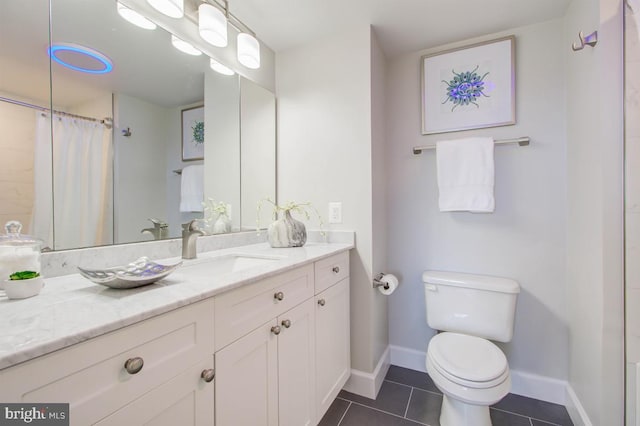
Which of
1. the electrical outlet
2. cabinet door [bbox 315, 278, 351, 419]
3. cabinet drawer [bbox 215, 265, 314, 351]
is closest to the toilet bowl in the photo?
cabinet door [bbox 315, 278, 351, 419]

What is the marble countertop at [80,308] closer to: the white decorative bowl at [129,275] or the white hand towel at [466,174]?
the white decorative bowl at [129,275]

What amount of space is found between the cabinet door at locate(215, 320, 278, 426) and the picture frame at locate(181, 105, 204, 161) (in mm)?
933

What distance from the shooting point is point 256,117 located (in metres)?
1.83

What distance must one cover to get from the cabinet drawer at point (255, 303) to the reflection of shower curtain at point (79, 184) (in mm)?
629

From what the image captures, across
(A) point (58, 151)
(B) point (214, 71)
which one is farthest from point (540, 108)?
(A) point (58, 151)

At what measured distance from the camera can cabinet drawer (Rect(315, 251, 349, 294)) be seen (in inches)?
52.1

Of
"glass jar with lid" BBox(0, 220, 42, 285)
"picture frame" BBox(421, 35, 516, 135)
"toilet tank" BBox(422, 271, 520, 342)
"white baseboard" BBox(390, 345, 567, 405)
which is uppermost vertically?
"picture frame" BBox(421, 35, 516, 135)

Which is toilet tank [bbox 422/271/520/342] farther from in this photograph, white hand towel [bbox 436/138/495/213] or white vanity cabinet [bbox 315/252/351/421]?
white vanity cabinet [bbox 315/252/351/421]

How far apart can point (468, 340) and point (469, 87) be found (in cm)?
153

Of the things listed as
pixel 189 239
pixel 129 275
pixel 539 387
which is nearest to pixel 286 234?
pixel 189 239

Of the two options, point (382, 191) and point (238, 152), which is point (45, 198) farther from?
point (382, 191)

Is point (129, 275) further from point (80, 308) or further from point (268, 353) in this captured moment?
point (268, 353)

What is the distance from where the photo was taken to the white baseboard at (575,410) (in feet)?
4.38
